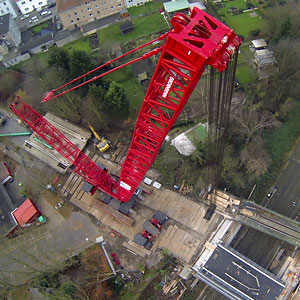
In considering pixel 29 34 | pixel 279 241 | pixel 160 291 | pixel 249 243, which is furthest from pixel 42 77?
pixel 279 241

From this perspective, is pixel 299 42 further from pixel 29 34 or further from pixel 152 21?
pixel 29 34

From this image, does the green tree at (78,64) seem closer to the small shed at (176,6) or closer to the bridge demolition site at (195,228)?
the bridge demolition site at (195,228)

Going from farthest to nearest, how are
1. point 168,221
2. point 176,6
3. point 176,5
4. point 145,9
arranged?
1. point 145,9
2. point 176,5
3. point 176,6
4. point 168,221

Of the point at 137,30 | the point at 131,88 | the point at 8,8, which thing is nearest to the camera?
the point at 131,88

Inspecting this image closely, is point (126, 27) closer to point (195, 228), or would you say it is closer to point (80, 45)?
point (80, 45)

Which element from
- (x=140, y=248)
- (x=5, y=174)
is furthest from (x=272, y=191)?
(x=5, y=174)

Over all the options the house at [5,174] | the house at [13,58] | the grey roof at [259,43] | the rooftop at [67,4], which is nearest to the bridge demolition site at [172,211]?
the house at [5,174]

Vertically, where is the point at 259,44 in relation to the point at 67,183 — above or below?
above

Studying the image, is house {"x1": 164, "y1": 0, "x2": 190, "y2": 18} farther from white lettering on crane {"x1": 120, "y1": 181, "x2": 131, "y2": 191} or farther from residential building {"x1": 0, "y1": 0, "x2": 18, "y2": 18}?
white lettering on crane {"x1": 120, "y1": 181, "x2": 131, "y2": 191}
